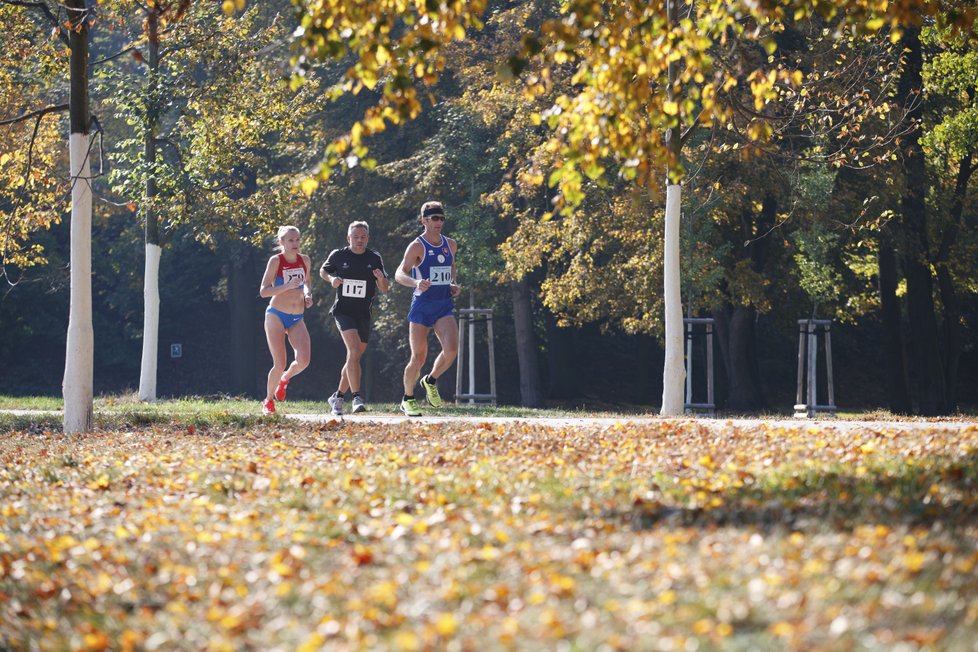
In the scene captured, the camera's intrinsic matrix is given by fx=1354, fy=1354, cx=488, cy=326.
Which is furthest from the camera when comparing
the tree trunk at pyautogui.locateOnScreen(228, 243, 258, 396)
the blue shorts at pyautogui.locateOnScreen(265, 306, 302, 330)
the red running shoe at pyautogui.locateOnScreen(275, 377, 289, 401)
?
the tree trunk at pyautogui.locateOnScreen(228, 243, 258, 396)

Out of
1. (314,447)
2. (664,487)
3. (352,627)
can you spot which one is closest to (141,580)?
(352,627)

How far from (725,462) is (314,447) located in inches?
146

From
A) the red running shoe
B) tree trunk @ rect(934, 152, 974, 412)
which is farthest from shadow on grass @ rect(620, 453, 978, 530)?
tree trunk @ rect(934, 152, 974, 412)

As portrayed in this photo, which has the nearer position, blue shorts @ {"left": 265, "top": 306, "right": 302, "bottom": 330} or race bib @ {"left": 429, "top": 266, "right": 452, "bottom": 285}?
race bib @ {"left": 429, "top": 266, "right": 452, "bottom": 285}

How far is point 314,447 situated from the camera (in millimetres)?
11305

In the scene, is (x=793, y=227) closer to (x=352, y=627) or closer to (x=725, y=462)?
(x=725, y=462)

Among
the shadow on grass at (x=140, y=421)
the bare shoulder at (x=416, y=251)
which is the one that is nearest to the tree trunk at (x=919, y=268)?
the bare shoulder at (x=416, y=251)

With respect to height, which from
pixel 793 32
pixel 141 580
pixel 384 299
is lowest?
pixel 141 580

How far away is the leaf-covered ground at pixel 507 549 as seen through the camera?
5000mm

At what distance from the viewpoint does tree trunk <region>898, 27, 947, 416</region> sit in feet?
84.7

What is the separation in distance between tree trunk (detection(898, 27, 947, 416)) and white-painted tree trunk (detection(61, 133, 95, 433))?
53.8 feet

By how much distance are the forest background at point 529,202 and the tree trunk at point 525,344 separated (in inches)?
2.3

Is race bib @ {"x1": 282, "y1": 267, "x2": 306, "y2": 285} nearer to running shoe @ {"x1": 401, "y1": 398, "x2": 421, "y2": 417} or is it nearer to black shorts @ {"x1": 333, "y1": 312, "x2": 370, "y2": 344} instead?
black shorts @ {"x1": 333, "y1": 312, "x2": 370, "y2": 344}

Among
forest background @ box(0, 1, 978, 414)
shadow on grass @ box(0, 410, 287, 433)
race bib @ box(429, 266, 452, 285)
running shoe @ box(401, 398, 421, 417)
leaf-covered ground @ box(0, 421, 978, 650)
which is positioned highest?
forest background @ box(0, 1, 978, 414)
